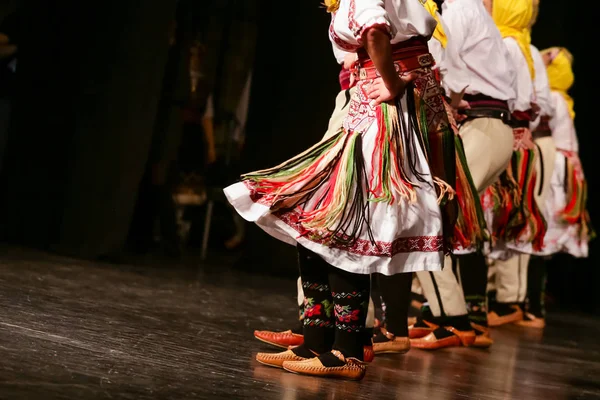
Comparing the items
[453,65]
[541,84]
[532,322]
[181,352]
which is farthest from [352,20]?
[532,322]

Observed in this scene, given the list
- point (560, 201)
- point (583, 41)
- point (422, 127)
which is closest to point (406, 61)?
point (422, 127)

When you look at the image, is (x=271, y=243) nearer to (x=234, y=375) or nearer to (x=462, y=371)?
(x=462, y=371)

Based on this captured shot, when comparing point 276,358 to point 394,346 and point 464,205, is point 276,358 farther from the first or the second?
point 464,205

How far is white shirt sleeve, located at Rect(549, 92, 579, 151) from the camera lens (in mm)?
5387

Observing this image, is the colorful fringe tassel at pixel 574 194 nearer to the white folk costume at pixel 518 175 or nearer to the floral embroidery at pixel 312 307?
the white folk costume at pixel 518 175

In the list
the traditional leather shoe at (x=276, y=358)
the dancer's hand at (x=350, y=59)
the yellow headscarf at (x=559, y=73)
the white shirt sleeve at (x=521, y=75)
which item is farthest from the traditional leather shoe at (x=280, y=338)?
the yellow headscarf at (x=559, y=73)

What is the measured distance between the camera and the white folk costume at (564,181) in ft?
17.8

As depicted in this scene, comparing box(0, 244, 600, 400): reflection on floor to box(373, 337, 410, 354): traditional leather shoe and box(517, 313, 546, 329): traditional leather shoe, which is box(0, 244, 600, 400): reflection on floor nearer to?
box(373, 337, 410, 354): traditional leather shoe

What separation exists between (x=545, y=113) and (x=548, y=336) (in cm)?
129

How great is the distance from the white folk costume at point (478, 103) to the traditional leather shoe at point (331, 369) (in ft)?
3.74

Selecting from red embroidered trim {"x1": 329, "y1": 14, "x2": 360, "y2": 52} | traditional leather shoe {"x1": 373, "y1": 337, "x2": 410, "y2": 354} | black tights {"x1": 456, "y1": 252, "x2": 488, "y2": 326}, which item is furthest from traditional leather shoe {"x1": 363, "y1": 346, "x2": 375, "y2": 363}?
black tights {"x1": 456, "y1": 252, "x2": 488, "y2": 326}

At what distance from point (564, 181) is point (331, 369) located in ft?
11.6

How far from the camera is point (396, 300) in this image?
305 centimetres

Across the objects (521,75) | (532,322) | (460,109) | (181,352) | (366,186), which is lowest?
(181,352)
